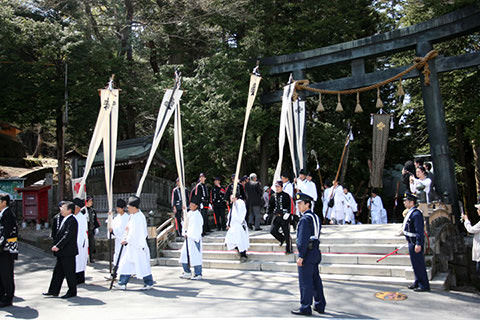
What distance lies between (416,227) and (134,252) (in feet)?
19.1

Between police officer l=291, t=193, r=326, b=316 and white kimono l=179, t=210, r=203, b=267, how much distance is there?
3412 mm

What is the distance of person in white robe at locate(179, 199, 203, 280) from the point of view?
30.8ft

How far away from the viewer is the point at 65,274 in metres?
7.90

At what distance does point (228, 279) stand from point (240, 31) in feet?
45.9

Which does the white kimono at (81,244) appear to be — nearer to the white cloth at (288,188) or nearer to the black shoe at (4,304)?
the black shoe at (4,304)

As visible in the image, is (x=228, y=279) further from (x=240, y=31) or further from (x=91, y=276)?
(x=240, y=31)

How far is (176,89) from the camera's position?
9.70m

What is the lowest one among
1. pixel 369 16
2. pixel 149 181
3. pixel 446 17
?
pixel 149 181

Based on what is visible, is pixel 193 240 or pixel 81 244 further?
pixel 193 240

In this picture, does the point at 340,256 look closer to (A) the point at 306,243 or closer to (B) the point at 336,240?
(B) the point at 336,240

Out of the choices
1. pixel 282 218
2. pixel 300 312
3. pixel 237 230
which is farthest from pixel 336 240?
pixel 300 312

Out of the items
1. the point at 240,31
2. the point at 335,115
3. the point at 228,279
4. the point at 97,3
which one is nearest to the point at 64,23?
the point at 97,3

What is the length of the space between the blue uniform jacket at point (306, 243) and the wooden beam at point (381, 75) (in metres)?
10.5

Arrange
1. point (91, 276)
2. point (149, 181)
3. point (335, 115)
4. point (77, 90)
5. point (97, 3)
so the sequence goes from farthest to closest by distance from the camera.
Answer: point (335, 115) → point (97, 3) → point (149, 181) → point (77, 90) → point (91, 276)
